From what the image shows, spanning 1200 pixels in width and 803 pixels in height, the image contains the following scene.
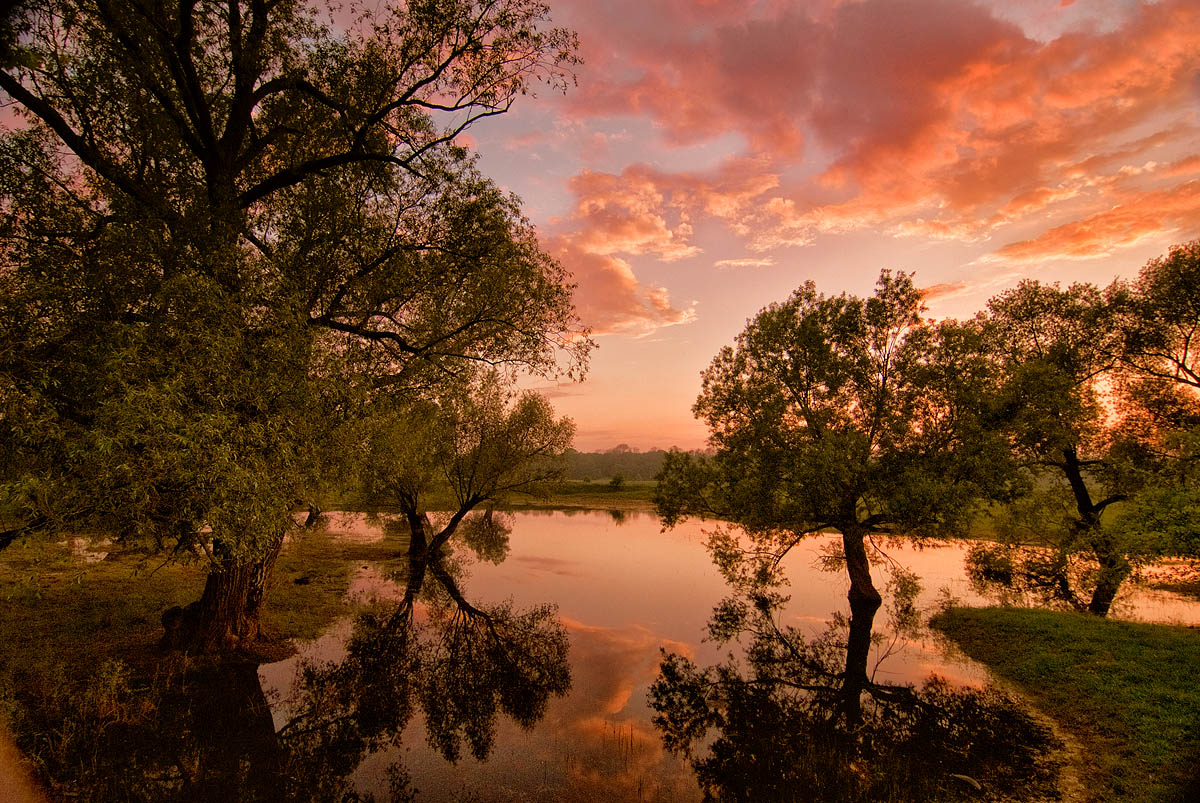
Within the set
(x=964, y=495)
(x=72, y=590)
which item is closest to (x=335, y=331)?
(x=72, y=590)

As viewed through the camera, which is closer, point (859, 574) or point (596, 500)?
point (859, 574)

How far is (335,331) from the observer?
706 inches

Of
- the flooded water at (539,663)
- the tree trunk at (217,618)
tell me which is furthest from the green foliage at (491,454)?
the tree trunk at (217,618)

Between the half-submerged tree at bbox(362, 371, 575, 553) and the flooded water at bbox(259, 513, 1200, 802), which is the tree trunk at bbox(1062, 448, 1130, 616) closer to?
the flooded water at bbox(259, 513, 1200, 802)

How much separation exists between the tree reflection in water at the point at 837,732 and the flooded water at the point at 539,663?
0.80 m

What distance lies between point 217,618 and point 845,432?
27.4m

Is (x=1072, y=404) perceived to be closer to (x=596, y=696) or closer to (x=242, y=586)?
(x=596, y=696)

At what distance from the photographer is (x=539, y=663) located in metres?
18.5

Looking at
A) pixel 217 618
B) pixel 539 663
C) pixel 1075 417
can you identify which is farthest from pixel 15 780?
pixel 1075 417

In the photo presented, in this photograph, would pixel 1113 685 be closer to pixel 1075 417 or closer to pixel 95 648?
pixel 1075 417

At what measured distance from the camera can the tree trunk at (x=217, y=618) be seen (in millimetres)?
16344

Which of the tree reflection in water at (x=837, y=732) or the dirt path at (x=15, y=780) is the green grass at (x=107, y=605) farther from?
the tree reflection in water at (x=837, y=732)

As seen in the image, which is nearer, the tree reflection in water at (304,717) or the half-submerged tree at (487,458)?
the tree reflection in water at (304,717)

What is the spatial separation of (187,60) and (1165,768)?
31.2 metres
